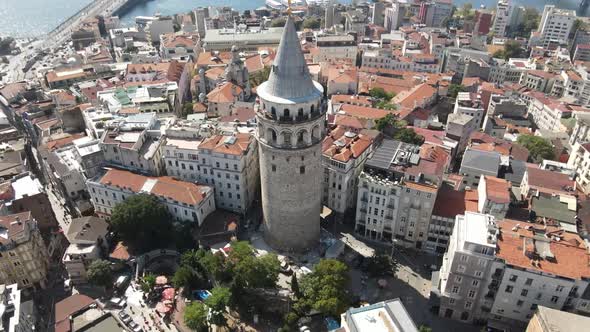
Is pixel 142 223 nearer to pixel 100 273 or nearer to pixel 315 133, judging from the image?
pixel 100 273

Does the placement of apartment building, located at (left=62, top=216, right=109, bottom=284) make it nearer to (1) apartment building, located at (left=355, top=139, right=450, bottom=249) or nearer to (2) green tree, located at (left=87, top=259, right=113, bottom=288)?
(2) green tree, located at (left=87, top=259, right=113, bottom=288)

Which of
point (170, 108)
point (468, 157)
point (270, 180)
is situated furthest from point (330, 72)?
point (270, 180)

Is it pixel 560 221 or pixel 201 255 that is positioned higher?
pixel 560 221

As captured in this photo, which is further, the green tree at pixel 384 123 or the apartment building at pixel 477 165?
the green tree at pixel 384 123

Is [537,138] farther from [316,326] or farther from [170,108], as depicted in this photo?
[170,108]

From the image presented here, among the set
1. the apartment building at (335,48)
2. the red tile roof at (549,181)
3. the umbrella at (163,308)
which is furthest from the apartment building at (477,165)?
the apartment building at (335,48)

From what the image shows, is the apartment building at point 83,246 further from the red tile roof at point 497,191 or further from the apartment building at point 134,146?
the red tile roof at point 497,191

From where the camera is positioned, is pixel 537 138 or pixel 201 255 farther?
pixel 537 138
